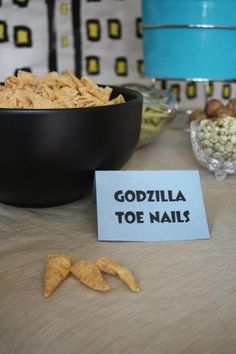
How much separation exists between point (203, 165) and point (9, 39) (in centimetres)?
81

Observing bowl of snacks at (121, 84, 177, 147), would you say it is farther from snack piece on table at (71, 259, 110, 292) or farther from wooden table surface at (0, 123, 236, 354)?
snack piece on table at (71, 259, 110, 292)

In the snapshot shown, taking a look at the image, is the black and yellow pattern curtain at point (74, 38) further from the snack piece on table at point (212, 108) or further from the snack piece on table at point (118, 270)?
the snack piece on table at point (118, 270)

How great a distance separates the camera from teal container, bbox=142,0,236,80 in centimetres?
104

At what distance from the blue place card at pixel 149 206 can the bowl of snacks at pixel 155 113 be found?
0.33 metres

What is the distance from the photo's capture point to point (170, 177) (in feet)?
1.77

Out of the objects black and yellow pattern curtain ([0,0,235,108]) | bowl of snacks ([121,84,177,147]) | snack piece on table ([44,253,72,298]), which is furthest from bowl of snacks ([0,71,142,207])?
black and yellow pattern curtain ([0,0,235,108])

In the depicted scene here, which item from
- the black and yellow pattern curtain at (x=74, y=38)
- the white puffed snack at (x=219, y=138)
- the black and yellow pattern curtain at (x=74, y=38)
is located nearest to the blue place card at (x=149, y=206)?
the white puffed snack at (x=219, y=138)

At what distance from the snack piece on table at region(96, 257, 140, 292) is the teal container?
30.5 inches

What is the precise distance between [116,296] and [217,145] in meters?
0.37

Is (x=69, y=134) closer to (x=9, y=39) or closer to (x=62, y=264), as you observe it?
(x=62, y=264)

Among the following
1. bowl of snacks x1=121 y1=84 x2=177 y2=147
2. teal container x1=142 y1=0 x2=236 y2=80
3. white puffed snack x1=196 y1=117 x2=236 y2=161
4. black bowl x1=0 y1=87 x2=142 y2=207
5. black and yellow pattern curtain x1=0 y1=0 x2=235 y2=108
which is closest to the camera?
black bowl x1=0 y1=87 x2=142 y2=207

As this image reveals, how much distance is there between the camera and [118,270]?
0.41m

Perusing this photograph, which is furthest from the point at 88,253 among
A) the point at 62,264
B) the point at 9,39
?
the point at 9,39

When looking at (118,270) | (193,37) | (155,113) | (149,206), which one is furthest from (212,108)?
(118,270)
